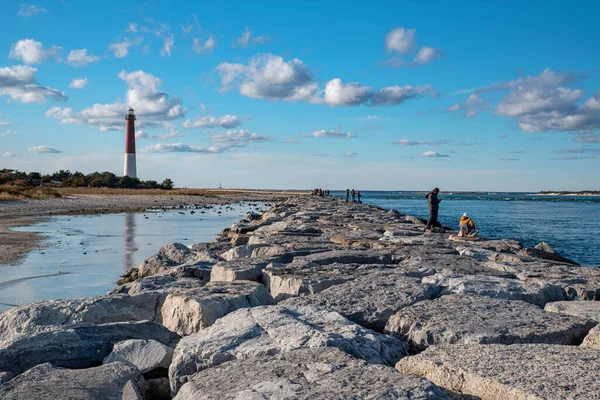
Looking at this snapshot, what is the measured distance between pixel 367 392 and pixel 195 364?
110 cm

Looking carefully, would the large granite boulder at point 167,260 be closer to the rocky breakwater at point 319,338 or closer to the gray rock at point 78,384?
the rocky breakwater at point 319,338

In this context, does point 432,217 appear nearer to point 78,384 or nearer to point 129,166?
point 78,384

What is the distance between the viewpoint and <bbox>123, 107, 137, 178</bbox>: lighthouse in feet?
189

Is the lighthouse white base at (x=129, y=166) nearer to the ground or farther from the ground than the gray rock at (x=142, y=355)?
farther from the ground

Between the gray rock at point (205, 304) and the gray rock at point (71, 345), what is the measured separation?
20 cm

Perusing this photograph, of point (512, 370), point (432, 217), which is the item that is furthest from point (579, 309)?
point (432, 217)

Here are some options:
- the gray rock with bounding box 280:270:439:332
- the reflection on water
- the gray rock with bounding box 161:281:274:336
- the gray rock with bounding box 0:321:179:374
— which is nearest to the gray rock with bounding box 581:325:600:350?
the gray rock with bounding box 280:270:439:332

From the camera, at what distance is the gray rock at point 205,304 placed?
3715 mm

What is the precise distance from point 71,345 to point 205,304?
88cm

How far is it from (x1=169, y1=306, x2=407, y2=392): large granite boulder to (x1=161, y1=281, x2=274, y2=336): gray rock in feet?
1.03

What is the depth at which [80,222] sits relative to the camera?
20.7 metres

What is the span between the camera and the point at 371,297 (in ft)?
13.2

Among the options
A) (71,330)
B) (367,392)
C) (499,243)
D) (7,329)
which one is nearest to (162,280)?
(7,329)

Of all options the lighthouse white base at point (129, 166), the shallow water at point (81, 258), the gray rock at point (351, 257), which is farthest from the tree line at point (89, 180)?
the gray rock at point (351, 257)
